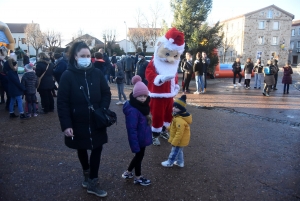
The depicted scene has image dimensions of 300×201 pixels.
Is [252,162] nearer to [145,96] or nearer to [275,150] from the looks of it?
[275,150]

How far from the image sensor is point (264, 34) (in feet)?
160

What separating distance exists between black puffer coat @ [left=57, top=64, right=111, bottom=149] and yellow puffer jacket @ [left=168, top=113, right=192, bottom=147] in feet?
4.03

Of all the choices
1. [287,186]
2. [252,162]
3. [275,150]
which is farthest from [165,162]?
[275,150]

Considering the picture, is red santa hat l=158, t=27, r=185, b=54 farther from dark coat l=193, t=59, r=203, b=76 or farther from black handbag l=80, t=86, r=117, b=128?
dark coat l=193, t=59, r=203, b=76

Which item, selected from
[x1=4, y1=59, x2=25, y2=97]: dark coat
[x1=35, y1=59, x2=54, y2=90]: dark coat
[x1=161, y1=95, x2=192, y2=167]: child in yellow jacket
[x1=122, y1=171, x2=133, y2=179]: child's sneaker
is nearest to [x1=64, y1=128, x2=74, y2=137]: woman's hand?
[x1=122, y1=171, x2=133, y2=179]: child's sneaker

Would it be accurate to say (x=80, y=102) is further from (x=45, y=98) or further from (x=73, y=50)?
(x=45, y=98)

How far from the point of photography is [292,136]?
5.80 meters

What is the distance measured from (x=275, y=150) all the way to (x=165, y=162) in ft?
7.68

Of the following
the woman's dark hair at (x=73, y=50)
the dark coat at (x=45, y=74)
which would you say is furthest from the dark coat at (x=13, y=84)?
the woman's dark hair at (x=73, y=50)

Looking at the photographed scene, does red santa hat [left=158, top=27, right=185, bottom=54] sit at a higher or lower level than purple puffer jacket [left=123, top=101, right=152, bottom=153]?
higher

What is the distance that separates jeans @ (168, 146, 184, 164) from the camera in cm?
403

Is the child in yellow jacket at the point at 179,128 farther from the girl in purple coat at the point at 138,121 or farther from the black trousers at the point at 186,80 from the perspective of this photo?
the black trousers at the point at 186,80

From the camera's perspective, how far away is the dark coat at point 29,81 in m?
7.08

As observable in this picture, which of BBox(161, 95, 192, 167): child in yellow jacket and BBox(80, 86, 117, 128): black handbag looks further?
BBox(161, 95, 192, 167): child in yellow jacket
